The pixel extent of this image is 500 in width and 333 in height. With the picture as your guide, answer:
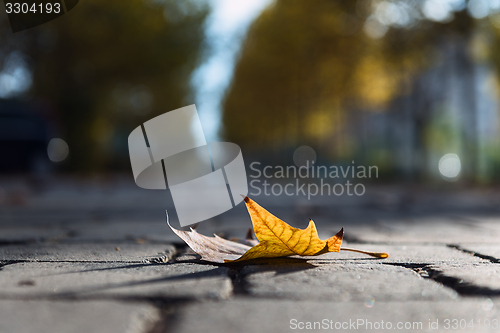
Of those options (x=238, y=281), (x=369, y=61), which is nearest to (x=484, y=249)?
(x=238, y=281)

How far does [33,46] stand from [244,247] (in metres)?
14.7

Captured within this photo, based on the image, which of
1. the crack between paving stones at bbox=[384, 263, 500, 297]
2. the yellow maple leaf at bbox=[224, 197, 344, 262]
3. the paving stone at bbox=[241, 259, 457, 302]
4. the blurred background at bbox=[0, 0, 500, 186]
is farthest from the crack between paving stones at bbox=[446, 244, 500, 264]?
the blurred background at bbox=[0, 0, 500, 186]

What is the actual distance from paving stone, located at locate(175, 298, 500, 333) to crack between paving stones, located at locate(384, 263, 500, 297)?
8 cm

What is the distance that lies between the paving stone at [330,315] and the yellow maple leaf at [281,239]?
0.30 metres

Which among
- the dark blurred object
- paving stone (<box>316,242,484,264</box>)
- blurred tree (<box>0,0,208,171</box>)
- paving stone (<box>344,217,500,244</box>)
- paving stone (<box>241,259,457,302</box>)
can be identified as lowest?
paving stone (<box>344,217,500,244</box>)

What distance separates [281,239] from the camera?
1.45 metres

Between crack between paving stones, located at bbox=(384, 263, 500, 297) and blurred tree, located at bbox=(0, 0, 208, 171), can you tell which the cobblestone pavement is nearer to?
crack between paving stones, located at bbox=(384, 263, 500, 297)

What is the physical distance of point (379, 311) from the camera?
102 cm

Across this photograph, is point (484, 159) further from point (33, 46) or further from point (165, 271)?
point (165, 271)

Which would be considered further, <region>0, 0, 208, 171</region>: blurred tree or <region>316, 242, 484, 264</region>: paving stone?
<region>0, 0, 208, 171</region>: blurred tree

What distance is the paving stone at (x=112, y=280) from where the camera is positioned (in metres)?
1.14

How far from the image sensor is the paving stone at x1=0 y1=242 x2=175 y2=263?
1715 mm

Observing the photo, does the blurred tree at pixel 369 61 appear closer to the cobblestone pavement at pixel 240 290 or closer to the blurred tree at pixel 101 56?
the blurred tree at pixel 101 56

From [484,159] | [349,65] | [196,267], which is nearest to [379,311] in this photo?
[196,267]
